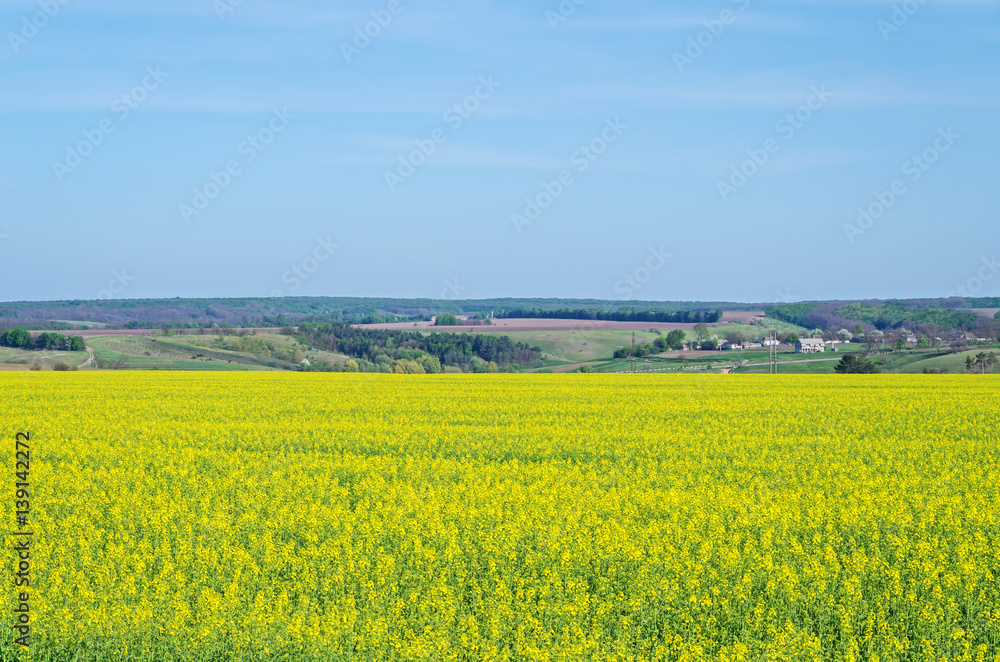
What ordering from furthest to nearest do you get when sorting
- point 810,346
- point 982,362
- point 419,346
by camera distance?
1. point 419,346
2. point 810,346
3. point 982,362

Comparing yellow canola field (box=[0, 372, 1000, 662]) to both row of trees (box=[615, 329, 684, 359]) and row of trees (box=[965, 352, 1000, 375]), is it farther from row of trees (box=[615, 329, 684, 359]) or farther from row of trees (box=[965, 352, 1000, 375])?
row of trees (box=[615, 329, 684, 359])

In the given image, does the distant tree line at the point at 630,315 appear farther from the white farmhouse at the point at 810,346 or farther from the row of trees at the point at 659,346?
the white farmhouse at the point at 810,346

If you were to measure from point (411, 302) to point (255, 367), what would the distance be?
114 meters

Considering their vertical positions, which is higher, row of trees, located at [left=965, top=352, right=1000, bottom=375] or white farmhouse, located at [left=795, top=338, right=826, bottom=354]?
white farmhouse, located at [left=795, top=338, right=826, bottom=354]

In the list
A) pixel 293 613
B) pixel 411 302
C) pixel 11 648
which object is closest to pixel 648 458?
pixel 293 613

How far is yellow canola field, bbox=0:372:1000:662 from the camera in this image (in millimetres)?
7070

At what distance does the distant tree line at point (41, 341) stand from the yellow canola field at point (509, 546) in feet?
184

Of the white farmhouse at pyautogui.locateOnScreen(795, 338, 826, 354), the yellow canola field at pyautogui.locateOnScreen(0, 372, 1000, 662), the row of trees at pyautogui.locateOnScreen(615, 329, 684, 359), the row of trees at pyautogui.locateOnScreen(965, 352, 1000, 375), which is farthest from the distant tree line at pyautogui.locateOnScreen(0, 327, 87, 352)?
the row of trees at pyautogui.locateOnScreen(965, 352, 1000, 375)

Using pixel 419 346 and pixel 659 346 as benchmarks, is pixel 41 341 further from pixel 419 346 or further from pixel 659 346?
pixel 659 346

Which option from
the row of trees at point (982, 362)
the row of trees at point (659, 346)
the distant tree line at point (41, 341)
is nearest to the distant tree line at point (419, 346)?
the row of trees at point (659, 346)

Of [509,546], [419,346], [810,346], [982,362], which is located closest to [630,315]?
[810,346]

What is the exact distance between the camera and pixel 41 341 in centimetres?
7212

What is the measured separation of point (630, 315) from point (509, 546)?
410 feet

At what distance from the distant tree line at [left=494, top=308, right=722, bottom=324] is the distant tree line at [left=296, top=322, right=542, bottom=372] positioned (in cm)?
3179
